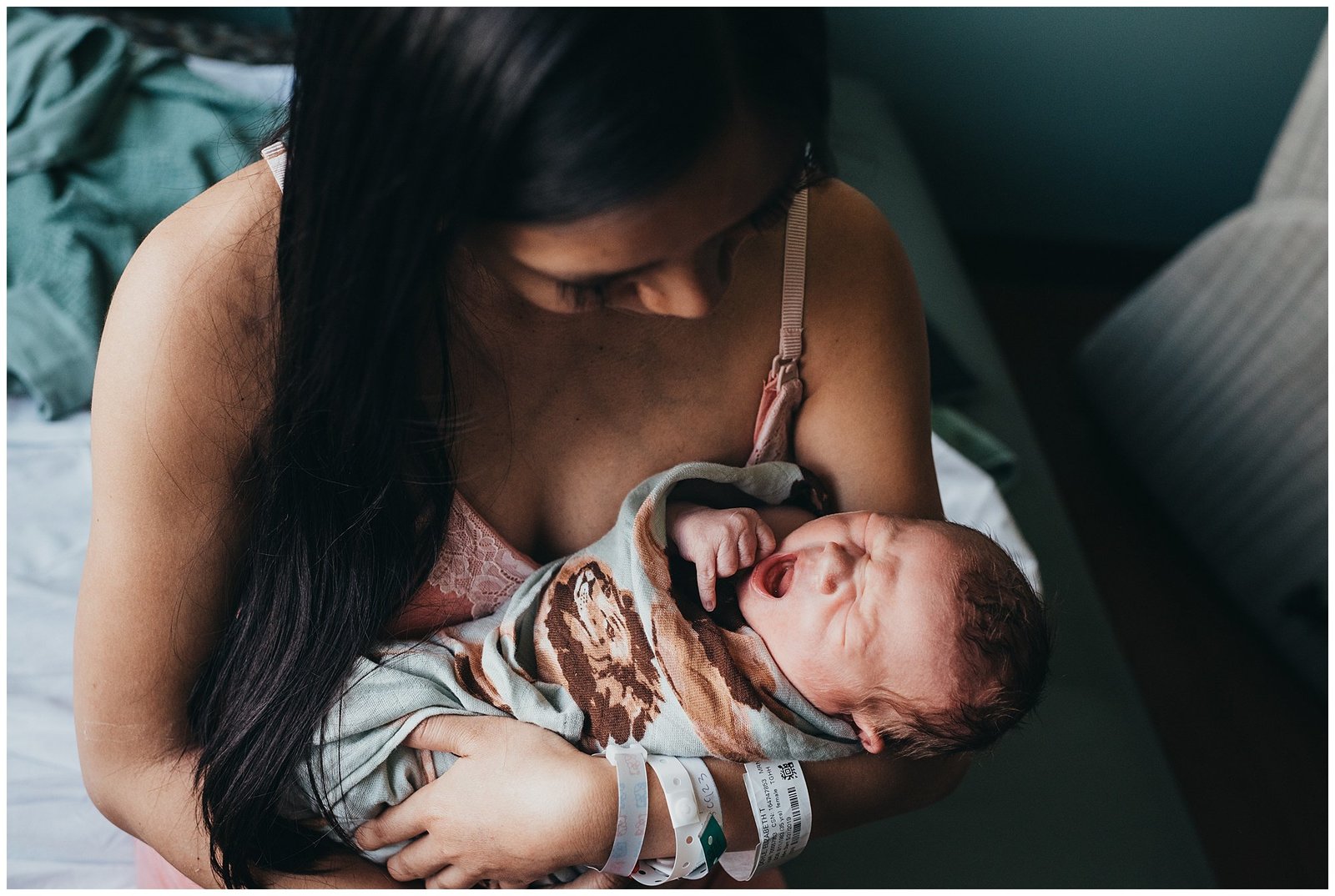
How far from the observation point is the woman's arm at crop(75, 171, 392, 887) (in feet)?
2.50

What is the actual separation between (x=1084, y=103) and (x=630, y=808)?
2.64 metres

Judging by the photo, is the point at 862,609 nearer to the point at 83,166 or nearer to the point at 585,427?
the point at 585,427

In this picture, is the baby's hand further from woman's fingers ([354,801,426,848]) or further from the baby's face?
woman's fingers ([354,801,426,848])

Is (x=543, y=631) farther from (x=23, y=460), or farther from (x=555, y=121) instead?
(x=23, y=460)

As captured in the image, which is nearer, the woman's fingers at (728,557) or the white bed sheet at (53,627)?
the woman's fingers at (728,557)

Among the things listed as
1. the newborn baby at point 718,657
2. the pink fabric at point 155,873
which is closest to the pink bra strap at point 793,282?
the newborn baby at point 718,657

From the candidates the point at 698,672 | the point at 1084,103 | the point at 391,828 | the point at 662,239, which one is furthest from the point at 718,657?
the point at 1084,103

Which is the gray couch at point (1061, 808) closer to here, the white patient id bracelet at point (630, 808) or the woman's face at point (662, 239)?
the white patient id bracelet at point (630, 808)

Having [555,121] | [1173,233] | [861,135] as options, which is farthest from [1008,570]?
[1173,233]

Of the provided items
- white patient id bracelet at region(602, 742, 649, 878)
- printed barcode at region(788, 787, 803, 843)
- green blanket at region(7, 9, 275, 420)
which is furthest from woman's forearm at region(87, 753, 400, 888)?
green blanket at region(7, 9, 275, 420)

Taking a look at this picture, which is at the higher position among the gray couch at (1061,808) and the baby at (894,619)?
the baby at (894,619)

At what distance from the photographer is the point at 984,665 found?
0.94m

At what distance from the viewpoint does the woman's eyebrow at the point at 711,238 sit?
676 mm

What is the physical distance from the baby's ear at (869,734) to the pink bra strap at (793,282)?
37cm
